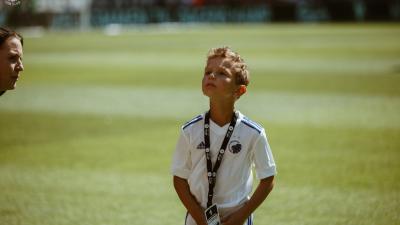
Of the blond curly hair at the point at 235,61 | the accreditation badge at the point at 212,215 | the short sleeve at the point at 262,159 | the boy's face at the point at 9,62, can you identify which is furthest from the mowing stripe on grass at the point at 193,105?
the boy's face at the point at 9,62

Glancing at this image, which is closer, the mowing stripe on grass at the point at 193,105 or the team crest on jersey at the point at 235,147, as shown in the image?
the team crest on jersey at the point at 235,147

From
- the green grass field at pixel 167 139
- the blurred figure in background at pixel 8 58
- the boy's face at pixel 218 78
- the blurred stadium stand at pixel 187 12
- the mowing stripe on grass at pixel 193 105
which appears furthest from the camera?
the blurred stadium stand at pixel 187 12

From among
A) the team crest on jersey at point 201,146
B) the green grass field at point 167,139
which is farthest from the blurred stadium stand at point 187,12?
the team crest on jersey at point 201,146

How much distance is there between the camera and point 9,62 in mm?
3662

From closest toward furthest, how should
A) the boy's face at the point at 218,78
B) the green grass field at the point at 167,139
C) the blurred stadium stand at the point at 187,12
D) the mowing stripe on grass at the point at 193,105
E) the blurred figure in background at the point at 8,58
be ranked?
1. the boy's face at the point at 218,78
2. the blurred figure in background at the point at 8,58
3. the green grass field at the point at 167,139
4. the mowing stripe on grass at the point at 193,105
5. the blurred stadium stand at the point at 187,12

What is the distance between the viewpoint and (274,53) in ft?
69.3

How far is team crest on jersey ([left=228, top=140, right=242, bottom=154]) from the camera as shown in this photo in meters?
3.63

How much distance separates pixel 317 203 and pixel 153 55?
1649cm

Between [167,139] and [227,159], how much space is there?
500cm

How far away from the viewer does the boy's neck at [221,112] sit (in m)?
3.64

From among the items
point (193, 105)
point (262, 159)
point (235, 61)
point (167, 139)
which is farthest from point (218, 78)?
point (193, 105)

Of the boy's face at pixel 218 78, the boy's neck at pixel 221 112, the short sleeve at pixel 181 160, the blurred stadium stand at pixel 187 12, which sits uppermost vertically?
the boy's face at pixel 218 78

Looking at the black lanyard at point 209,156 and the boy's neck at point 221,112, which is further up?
the boy's neck at point 221,112

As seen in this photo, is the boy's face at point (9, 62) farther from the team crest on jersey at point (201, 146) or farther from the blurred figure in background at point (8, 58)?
the team crest on jersey at point (201, 146)
